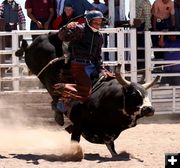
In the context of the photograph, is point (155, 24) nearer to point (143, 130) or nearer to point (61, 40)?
point (143, 130)

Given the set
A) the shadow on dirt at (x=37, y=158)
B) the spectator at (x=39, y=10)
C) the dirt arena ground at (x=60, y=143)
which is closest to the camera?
the dirt arena ground at (x=60, y=143)

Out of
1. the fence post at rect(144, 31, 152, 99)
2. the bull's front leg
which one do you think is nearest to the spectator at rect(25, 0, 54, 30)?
the fence post at rect(144, 31, 152, 99)

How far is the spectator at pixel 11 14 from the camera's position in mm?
11414

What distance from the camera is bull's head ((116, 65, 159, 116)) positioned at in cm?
742

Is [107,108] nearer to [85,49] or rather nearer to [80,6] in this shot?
[85,49]

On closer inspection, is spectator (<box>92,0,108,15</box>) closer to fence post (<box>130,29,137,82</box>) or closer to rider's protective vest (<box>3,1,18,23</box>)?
fence post (<box>130,29,137,82</box>)

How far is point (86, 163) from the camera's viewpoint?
24.7 ft

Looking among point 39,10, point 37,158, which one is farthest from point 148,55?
point 37,158

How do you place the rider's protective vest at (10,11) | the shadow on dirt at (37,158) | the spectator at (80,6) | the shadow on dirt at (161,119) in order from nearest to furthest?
the shadow on dirt at (37,158), the spectator at (80,6), the rider's protective vest at (10,11), the shadow on dirt at (161,119)

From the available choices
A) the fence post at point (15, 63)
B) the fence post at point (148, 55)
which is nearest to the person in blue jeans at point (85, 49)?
the fence post at point (15, 63)

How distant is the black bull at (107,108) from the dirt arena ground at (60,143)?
268 millimetres

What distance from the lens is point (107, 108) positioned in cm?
795

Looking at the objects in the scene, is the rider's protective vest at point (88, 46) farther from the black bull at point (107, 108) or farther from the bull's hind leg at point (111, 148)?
the bull's hind leg at point (111, 148)

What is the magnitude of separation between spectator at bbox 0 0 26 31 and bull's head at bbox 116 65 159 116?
4.24 metres
